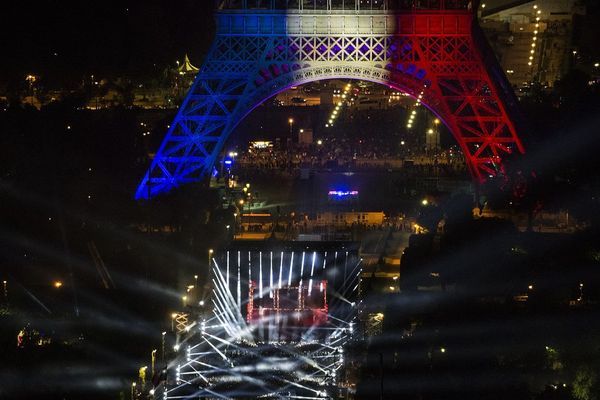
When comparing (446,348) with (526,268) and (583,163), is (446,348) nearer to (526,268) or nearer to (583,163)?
(526,268)

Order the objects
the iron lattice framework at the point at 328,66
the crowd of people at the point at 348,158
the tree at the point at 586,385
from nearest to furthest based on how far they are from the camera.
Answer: the tree at the point at 586,385
the iron lattice framework at the point at 328,66
the crowd of people at the point at 348,158

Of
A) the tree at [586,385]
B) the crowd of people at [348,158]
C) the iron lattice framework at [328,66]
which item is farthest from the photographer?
the crowd of people at [348,158]

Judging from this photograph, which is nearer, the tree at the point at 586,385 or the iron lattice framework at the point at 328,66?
the tree at the point at 586,385

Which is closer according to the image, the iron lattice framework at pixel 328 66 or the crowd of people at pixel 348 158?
the iron lattice framework at pixel 328 66

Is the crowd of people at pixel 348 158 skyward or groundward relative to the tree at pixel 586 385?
skyward

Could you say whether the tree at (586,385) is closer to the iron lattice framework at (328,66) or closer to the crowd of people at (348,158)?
the iron lattice framework at (328,66)

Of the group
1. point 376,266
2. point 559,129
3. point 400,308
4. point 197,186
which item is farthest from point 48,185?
point 559,129

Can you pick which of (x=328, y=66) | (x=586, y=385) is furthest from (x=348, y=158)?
(x=586, y=385)

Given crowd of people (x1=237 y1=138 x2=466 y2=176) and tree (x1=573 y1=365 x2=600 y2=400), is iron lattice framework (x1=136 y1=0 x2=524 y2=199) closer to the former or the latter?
crowd of people (x1=237 y1=138 x2=466 y2=176)

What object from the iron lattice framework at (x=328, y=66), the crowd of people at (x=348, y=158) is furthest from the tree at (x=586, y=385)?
the crowd of people at (x=348, y=158)
